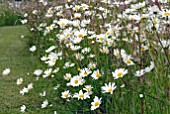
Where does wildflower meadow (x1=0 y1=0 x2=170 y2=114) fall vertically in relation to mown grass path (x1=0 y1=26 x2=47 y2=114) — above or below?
above

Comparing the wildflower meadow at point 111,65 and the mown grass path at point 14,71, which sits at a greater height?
the wildflower meadow at point 111,65

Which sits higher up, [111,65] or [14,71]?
[111,65]

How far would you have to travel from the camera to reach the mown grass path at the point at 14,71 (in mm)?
3152

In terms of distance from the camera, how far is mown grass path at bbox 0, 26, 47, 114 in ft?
10.3

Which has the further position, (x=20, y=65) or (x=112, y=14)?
(x=20, y=65)

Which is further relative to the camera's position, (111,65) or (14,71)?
(14,71)

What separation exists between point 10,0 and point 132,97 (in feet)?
22.3

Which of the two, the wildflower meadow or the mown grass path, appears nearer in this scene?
the wildflower meadow

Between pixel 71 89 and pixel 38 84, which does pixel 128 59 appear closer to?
pixel 71 89

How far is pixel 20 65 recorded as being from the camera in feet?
15.4

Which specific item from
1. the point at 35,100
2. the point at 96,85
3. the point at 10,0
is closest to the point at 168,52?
the point at 96,85

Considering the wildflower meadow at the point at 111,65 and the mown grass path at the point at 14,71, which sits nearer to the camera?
the wildflower meadow at the point at 111,65

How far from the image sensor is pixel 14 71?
4.38 meters

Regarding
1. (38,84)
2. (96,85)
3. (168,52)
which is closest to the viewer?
(168,52)
